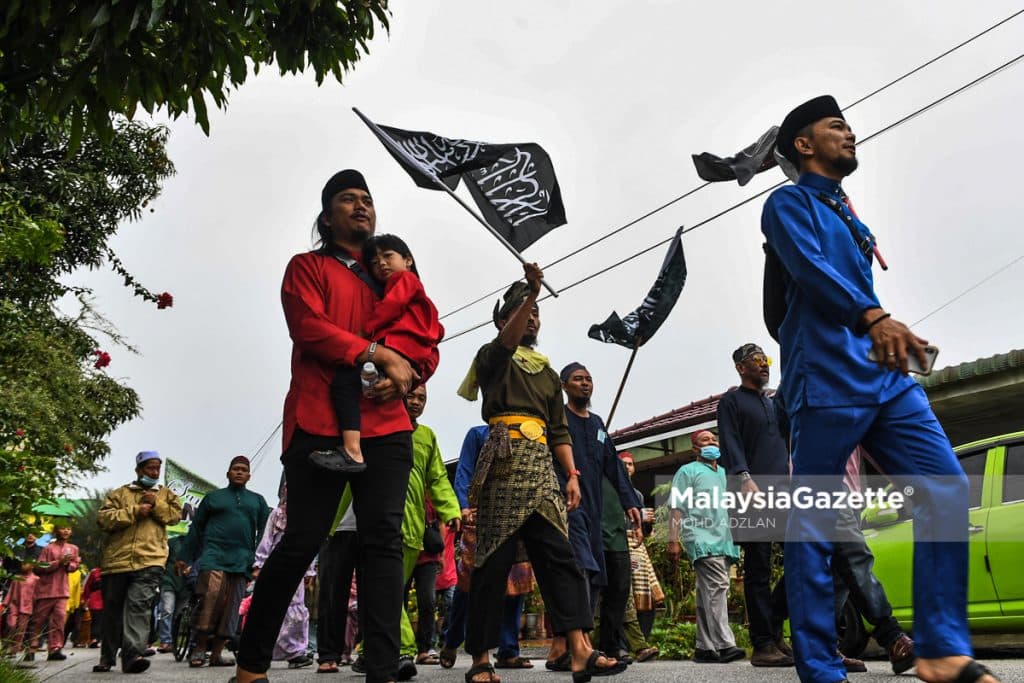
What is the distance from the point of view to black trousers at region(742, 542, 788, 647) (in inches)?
280

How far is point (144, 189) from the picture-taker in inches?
754

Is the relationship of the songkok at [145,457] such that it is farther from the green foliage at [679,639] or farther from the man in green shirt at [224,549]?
the green foliage at [679,639]

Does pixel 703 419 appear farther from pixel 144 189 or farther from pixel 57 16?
pixel 57 16

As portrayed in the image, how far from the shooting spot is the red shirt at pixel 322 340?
168 inches

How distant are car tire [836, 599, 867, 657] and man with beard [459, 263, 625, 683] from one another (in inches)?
101

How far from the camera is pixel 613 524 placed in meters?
8.23

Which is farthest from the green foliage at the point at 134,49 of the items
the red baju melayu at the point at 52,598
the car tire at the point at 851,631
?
the red baju melayu at the point at 52,598

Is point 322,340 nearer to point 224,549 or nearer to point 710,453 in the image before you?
point 710,453

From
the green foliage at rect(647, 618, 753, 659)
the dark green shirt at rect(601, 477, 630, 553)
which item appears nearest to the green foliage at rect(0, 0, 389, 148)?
the dark green shirt at rect(601, 477, 630, 553)

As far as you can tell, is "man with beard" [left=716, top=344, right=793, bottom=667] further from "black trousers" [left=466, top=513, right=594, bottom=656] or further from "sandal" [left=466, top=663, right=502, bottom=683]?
"sandal" [left=466, top=663, right=502, bottom=683]

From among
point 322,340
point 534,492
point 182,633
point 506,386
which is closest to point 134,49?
point 322,340

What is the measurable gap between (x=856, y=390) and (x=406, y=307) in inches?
75.5

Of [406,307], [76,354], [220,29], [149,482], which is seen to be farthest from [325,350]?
[76,354]

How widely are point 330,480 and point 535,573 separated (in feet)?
5.82
